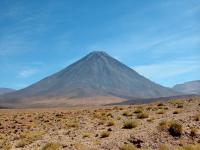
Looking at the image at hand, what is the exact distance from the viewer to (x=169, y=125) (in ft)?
72.2

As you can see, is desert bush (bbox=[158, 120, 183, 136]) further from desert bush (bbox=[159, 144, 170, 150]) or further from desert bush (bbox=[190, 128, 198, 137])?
desert bush (bbox=[159, 144, 170, 150])

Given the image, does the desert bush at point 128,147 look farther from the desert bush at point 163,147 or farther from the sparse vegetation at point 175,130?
the sparse vegetation at point 175,130

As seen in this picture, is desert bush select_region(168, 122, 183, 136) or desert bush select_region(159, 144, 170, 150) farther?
desert bush select_region(168, 122, 183, 136)

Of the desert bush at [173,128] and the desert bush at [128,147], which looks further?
the desert bush at [173,128]

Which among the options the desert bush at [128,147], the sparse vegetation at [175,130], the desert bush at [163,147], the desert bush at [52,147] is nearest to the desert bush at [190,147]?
the desert bush at [163,147]

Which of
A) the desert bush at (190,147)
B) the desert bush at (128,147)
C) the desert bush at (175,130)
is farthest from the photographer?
the desert bush at (175,130)

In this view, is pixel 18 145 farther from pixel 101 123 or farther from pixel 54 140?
pixel 101 123

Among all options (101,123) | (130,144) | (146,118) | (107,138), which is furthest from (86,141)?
(146,118)

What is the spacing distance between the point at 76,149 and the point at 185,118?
9.25 metres

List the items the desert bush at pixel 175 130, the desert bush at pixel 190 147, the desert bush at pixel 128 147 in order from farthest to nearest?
the desert bush at pixel 175 130 → the desert bush at pixel 190 147 → the desert bush at pixel 128 147

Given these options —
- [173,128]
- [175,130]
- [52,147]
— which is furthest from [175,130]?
[52,147]

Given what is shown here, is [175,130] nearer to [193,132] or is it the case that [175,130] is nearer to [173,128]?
[173,128]

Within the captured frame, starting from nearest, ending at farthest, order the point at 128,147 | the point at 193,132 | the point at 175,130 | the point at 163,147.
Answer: the point at 128,147 < the point at 163,147 < the point at 175,130 < the point at 193,132

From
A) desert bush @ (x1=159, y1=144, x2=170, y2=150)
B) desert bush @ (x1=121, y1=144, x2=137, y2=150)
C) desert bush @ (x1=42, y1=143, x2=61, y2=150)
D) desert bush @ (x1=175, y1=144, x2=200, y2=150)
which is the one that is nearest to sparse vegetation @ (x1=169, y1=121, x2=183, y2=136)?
desert bush @ (x1=175, y1=144, x2=200, y2=150)
